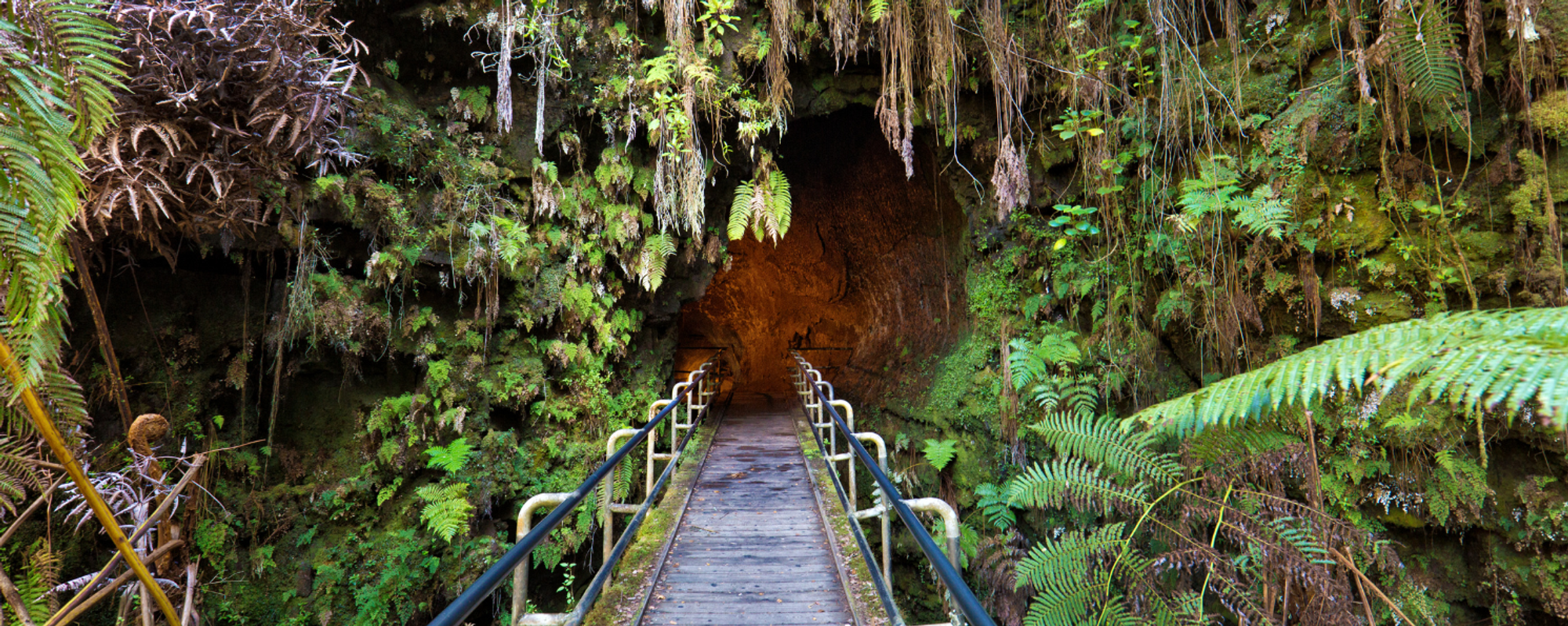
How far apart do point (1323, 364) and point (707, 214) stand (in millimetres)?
6780

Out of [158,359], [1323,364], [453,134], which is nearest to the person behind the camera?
[1323,364]

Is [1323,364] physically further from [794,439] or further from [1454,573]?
[794,439]

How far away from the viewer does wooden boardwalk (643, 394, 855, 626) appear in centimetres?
305

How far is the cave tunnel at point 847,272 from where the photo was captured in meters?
8.80

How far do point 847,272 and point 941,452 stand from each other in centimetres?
695

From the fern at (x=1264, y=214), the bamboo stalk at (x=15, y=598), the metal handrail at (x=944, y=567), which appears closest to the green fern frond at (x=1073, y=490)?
the metal handrail at (x=944, y=567)

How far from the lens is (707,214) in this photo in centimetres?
802

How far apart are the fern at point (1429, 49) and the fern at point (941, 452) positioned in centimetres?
463

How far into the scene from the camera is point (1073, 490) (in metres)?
3.80

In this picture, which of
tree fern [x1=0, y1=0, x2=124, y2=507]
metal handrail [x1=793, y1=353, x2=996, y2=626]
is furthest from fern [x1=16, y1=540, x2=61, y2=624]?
metal handrail [x1=793, y1=353, x2=996, y2=626]

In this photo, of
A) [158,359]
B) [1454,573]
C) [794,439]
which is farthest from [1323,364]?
[158,359]

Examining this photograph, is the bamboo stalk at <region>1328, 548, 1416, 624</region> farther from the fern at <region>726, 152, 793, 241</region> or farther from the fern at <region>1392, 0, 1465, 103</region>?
the fern at <region>726, 152, 793, 241</region>

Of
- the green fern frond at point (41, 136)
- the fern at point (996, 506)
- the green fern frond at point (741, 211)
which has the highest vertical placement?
the green fern frond at point (741, 211)

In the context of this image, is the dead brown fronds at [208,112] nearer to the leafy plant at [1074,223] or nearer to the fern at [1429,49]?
the leafy plant at [1074,223]
